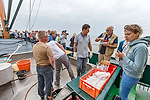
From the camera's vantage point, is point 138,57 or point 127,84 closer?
point 138,57

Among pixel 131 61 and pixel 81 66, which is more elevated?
pixel 131 61

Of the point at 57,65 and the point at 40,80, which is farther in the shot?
the point at 57,65

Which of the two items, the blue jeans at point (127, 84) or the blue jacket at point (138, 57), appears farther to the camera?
the blue jeans at point (127, 84)

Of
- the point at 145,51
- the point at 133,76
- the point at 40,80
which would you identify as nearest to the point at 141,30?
the point at 145,51

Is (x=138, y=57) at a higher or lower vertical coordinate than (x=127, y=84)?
higher

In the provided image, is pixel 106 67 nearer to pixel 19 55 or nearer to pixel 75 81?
pixel 75 81

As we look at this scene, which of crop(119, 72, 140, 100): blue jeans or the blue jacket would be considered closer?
the blue jacket

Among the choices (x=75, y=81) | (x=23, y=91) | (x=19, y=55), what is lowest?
(x=23, y=91)

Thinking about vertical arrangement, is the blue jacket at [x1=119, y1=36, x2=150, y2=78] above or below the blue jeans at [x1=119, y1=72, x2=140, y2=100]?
above

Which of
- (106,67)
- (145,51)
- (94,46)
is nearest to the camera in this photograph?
(145,51)

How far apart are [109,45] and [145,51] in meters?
1.22

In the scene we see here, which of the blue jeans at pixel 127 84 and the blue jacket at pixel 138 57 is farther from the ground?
the blue jacket at pixel 138 57

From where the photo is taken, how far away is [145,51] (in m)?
0.74

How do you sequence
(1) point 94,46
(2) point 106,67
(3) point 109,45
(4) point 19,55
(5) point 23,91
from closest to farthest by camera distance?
(2) point 106,67
(5) point 23,91
(3) point 109,45
(4) point 19,55
(1) point 94,46
